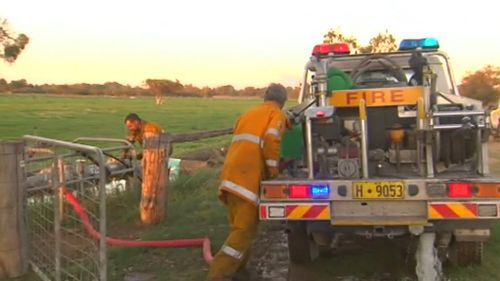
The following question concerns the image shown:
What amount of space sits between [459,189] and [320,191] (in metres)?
1.11

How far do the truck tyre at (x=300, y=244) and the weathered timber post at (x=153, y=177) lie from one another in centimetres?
240

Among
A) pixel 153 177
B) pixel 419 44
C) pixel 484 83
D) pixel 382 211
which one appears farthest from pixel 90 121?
pixel 382 211

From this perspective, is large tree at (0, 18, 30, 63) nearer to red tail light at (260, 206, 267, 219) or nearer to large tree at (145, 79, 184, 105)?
red tail light at (260, 206, 267, 219)

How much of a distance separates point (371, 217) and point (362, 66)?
7.43ft

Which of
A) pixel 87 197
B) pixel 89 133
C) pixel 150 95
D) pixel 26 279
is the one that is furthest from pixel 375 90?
pixel 150 95

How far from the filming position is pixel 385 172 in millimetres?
5910

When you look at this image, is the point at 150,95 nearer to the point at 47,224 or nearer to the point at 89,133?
the point at 89,133

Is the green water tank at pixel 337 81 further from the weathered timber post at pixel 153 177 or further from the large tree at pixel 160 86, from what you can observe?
the large tree at pixel 160 86

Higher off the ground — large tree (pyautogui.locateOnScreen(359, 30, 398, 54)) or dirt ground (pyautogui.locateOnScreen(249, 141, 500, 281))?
large tree (pyautogui.locateOnScreen(359, 30, 398, 54))

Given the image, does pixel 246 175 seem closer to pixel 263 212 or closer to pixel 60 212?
pixel 263 212

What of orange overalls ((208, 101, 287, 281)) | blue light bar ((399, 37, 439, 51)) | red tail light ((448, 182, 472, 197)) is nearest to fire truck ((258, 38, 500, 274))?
red tail light ((448, 182, 472, 197))

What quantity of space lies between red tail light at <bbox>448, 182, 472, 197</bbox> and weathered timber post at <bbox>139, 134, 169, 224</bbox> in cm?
407

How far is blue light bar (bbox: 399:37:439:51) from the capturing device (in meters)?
7.03

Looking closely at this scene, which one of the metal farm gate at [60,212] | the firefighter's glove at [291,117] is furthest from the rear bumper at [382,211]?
the metal farm gate at [60,212]
